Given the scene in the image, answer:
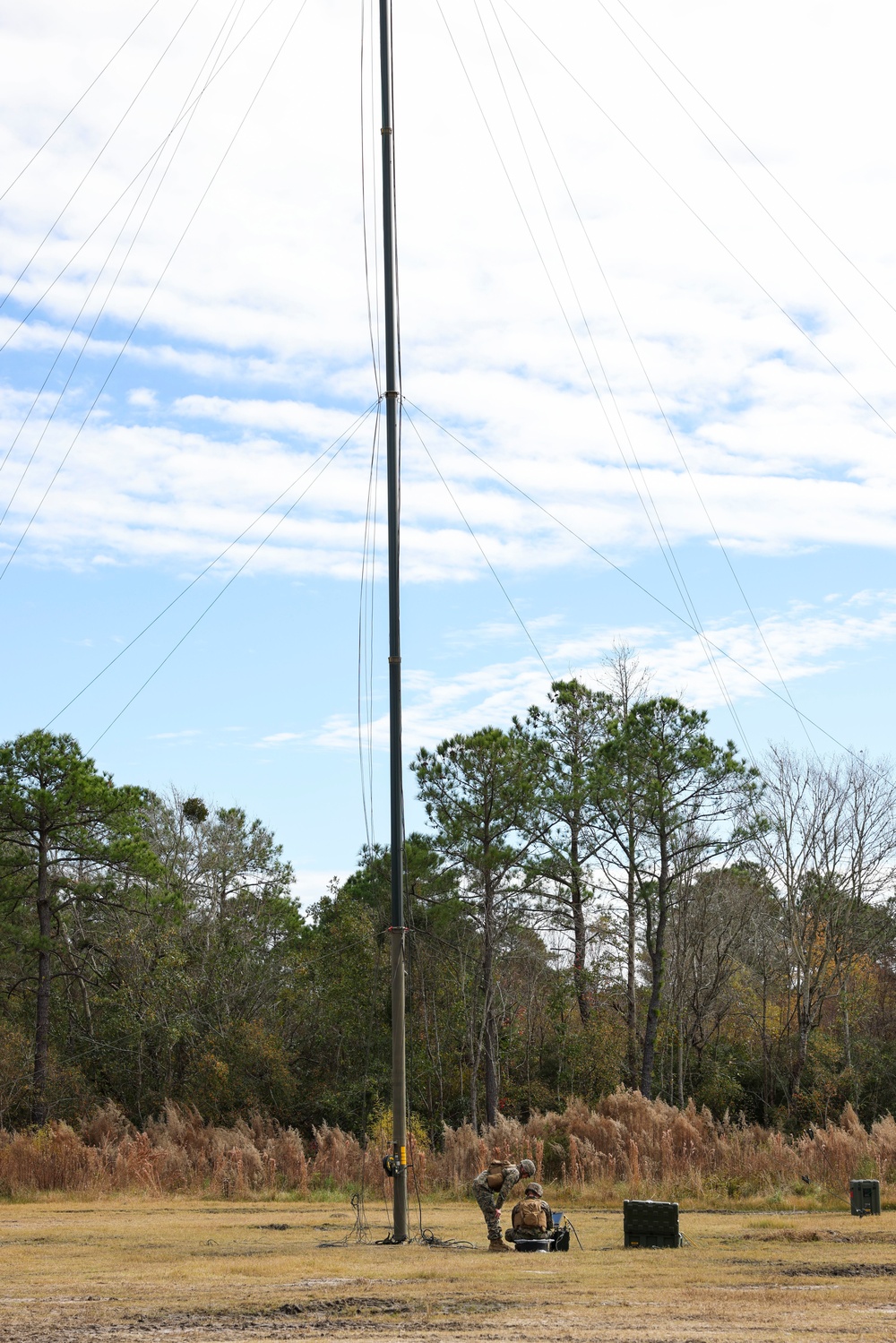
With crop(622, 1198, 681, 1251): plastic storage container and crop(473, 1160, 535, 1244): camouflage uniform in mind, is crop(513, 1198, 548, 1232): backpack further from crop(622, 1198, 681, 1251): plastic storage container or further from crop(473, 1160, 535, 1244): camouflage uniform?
crop(622, 1198, 681, 1251): plastic storage container

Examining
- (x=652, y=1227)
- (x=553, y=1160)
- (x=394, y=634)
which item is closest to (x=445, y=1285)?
(x=652, y=1227)

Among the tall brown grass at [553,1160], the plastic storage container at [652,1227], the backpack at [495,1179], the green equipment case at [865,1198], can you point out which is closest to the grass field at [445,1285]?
the green equipment case at [865,1198]

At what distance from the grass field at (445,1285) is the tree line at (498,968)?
57.3ft

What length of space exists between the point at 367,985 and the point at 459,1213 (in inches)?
694

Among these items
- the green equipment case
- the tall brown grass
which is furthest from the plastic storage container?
the tall brown grass

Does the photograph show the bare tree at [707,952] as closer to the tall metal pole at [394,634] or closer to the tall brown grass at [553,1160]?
the tall brown grass at [553,1160]

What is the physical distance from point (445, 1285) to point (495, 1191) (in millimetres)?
3312

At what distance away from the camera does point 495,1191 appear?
14.6 meters

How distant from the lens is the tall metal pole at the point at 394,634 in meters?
16.3

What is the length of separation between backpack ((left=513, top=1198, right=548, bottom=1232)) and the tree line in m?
19.1

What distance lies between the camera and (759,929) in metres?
43.3

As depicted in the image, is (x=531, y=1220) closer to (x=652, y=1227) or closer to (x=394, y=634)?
(x=652, y=1227)

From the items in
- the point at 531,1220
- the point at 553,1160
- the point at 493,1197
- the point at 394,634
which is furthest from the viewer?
the point at 553,1160

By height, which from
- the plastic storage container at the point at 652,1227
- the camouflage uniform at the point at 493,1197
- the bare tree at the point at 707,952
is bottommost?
the plastic storage container at the point at 652,1227
